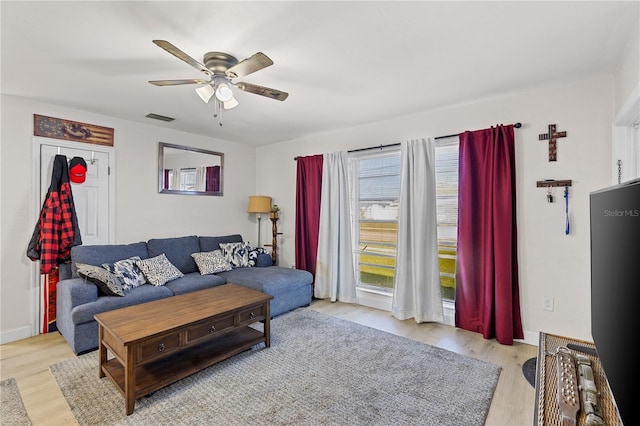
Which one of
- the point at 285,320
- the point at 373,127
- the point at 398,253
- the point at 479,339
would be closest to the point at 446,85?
the point at 373,127

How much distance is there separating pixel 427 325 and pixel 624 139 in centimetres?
237

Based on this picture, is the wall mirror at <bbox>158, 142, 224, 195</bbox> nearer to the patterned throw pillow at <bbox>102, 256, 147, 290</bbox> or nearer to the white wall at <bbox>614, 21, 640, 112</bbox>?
the patterned throw pillow at <bbox>102, 256, 147, 290</bbox>

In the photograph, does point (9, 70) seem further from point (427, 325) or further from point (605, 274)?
point (427, 325)

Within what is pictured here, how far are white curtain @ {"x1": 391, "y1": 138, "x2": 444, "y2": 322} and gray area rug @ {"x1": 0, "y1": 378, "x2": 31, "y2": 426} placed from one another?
3.21m

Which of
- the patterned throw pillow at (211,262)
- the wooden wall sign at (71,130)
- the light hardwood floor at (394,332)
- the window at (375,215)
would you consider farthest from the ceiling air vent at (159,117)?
the light hardwood floor at (394,332)

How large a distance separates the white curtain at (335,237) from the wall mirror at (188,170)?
69.1 inches

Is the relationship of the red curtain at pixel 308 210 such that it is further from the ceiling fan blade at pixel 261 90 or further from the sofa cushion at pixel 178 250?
the ceiling fan blade at pixel 261 90

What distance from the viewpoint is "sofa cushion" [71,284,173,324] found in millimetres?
2588

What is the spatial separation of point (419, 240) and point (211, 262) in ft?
8.65

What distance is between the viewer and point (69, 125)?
3.29 meters

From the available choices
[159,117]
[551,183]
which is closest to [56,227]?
[159,117]

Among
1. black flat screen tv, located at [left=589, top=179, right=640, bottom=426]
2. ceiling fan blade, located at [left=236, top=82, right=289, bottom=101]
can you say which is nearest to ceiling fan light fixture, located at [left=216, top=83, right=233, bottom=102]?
ceiling fan blade, located at [left=236, top=82, right=289, bottom=101]

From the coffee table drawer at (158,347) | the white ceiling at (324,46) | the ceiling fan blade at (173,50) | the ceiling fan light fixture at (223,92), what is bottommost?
the coffee table drawer at (158,347)

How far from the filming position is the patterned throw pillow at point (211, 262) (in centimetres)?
386
